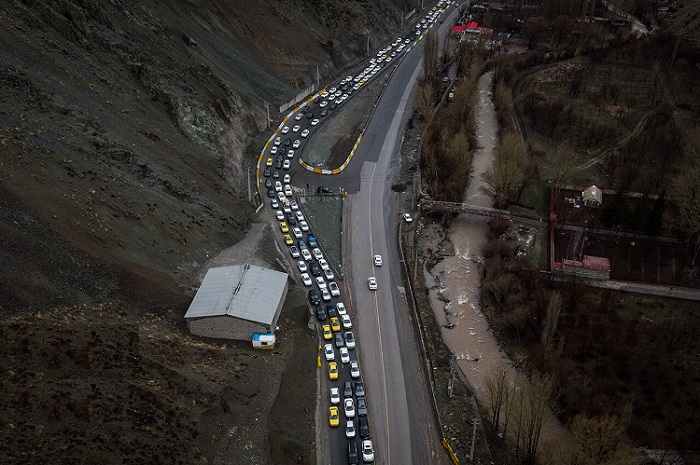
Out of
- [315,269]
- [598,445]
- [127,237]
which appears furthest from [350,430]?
[127,237]

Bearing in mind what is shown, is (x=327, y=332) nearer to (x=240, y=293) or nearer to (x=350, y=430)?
(x=240, y=293)

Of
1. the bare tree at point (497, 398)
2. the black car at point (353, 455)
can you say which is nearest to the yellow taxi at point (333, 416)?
the black car at point (353, 455)

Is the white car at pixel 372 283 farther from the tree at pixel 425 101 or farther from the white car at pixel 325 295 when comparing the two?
the tree at pixel 425 101

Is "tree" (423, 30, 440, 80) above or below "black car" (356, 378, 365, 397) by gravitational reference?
above

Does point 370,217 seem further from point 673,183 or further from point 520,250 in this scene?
point 673,183

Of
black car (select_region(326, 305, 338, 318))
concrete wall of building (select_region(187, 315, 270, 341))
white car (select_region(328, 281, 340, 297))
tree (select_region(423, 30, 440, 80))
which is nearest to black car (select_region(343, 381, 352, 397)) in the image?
concrete wall of building (select_region(187, 315, 270, 341))

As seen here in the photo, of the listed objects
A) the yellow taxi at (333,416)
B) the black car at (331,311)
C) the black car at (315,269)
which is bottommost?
the yellow taxi at (333,416)

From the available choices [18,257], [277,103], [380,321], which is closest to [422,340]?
[380,321]

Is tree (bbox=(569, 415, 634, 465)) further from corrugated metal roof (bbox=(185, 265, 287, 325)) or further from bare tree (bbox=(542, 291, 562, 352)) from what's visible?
corrugated metal roof (bbox=(185, 265, 287, 325))
